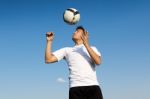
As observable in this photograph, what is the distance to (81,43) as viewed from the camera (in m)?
8.36

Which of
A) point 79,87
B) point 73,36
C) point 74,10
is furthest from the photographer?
point 74,10

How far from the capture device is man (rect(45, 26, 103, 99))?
7.61 meters

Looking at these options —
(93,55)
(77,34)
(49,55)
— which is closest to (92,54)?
(93,55)

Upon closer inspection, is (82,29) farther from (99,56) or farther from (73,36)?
(99,56)

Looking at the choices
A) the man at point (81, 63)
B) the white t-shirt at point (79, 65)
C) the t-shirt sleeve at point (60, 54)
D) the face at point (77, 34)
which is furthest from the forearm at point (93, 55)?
the t-shirt sleeve at point (60, 54)

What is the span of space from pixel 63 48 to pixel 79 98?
5.04 feet

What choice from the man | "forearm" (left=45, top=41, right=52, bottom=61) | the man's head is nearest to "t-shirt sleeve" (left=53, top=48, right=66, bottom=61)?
Answer: the man

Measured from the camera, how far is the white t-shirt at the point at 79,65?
7680 millimetres

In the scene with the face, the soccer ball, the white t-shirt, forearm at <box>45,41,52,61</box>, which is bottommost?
the white t-shirt

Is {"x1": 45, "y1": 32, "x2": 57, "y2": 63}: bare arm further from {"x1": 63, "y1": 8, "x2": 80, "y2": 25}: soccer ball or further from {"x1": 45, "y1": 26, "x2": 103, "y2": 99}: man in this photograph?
{"x1": 63, "y1": 8, "x2": 80, "y2": 25}: soccer ball

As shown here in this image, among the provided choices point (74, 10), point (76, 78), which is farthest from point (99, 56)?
point (74, 10)

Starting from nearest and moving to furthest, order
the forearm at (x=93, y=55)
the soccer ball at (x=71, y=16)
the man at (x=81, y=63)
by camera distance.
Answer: the man at (x=81, y=63) → the forearm at (x=93, y=55) → the soccer ball at (x=71, y=16)

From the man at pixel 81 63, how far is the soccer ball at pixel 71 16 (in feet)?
2.75

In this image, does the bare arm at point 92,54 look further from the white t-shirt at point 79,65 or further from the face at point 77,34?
the face at point 77,34
